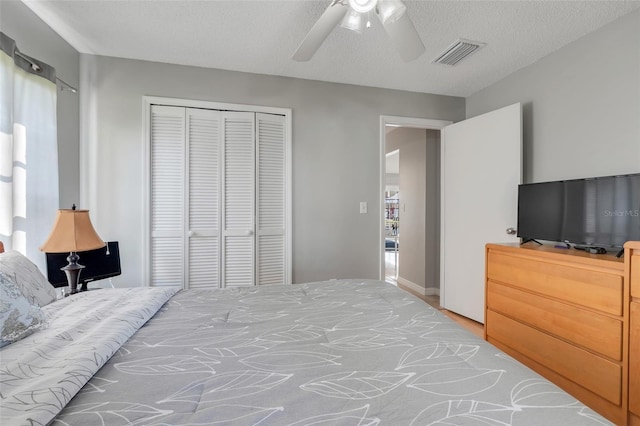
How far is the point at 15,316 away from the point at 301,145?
2268mm

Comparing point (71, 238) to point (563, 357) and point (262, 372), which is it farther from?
point (563, 357)

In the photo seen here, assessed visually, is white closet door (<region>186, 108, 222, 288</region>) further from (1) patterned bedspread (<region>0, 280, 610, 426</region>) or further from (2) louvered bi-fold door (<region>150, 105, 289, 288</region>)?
(1) patterned bedspread (<region>0, 280, 610, 426</region>)

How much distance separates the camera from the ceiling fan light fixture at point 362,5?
1.38 metres

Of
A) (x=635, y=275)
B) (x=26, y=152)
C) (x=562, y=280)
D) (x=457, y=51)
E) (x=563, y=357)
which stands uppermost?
(x=457, y=51)

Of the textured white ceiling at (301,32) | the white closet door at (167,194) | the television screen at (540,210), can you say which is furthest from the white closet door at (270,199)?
the television screen at (540,210)

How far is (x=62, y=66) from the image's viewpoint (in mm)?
2184

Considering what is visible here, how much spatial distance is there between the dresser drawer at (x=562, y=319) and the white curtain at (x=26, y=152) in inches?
122

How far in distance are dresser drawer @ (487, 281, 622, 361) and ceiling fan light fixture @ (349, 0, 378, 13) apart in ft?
6.39

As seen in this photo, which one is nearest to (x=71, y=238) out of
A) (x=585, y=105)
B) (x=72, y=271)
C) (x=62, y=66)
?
(x=72, y=271)

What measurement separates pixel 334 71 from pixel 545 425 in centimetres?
269

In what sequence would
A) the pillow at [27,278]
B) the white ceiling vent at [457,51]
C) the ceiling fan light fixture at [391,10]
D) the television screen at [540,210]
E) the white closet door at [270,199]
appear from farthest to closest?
the white closet door at [270,199]
the white ceiling vent at [457,51]
the television screen at [540,210]
the ceiling fan light fixture at [391,10]
the pillow at [27,278]

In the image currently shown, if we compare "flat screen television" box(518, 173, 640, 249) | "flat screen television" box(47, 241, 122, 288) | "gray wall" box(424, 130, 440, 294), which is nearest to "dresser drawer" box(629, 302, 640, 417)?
"flat screen television" box(518, 173, 640, 249)

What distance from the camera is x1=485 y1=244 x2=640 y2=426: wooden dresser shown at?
56.8 inches

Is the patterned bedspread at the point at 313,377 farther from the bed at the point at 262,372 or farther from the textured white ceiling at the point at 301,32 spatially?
the textured white ceiling at the point at 301,32
